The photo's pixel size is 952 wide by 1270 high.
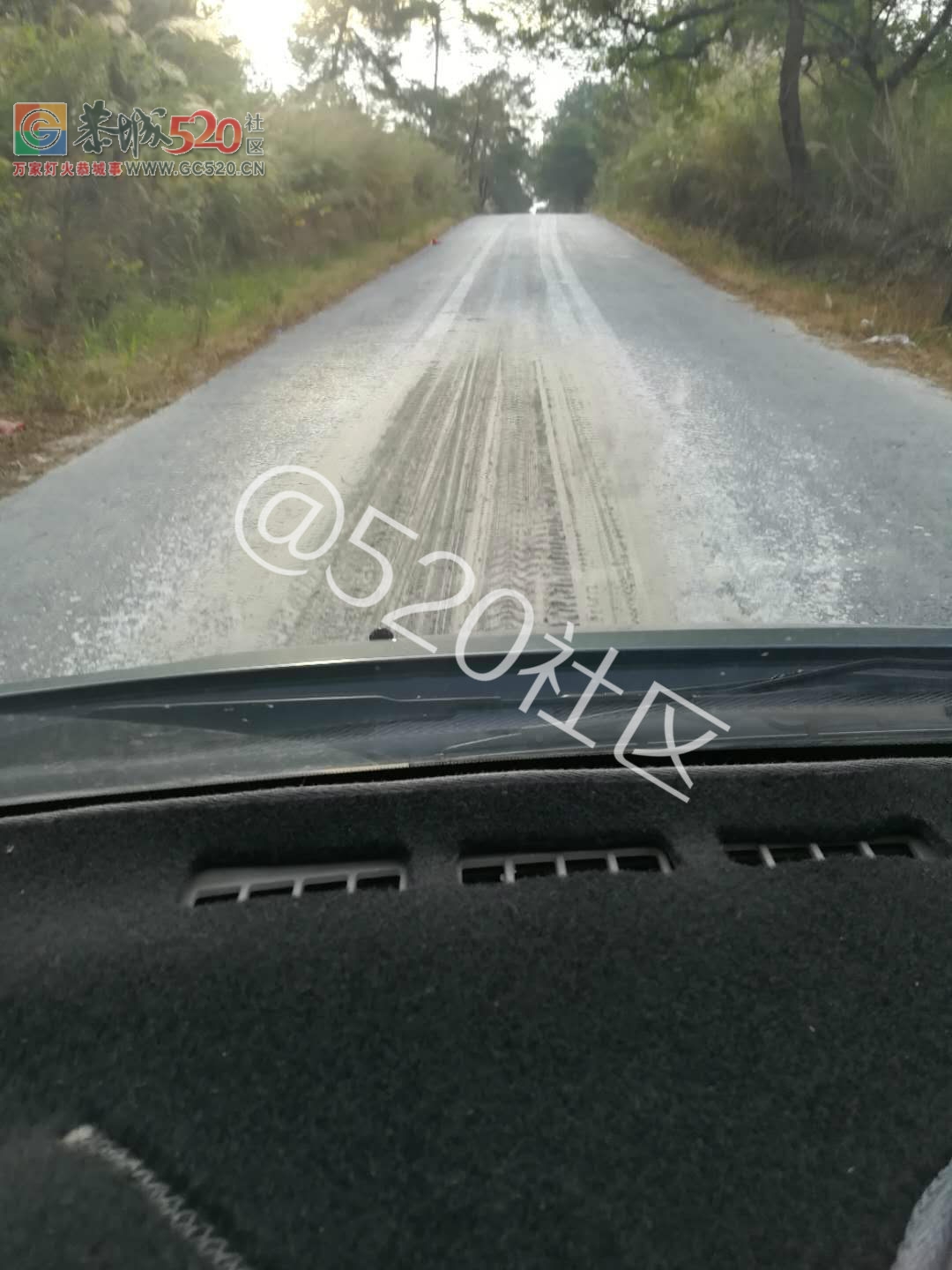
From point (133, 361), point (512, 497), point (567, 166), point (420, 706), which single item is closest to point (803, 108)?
point (133, 361)

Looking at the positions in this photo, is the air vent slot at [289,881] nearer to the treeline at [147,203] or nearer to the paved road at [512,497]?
the paved road at [512,497]

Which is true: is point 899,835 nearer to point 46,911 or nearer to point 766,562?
point 46,911

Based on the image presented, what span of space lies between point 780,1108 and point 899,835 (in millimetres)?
793

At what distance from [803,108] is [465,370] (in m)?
15.7

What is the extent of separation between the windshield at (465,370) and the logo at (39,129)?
3 cm

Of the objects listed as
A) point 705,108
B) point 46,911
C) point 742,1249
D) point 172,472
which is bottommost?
point 172,472

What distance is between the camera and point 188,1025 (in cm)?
147

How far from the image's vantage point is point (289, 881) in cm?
184

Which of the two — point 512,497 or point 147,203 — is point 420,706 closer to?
point 512,497

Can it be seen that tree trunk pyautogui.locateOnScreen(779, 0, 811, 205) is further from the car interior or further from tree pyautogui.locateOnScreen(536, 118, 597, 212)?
tree pyautogui.locateOnScreen(536, 118, 597, 212)

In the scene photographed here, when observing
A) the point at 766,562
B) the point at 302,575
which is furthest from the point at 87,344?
the point at 766,562
